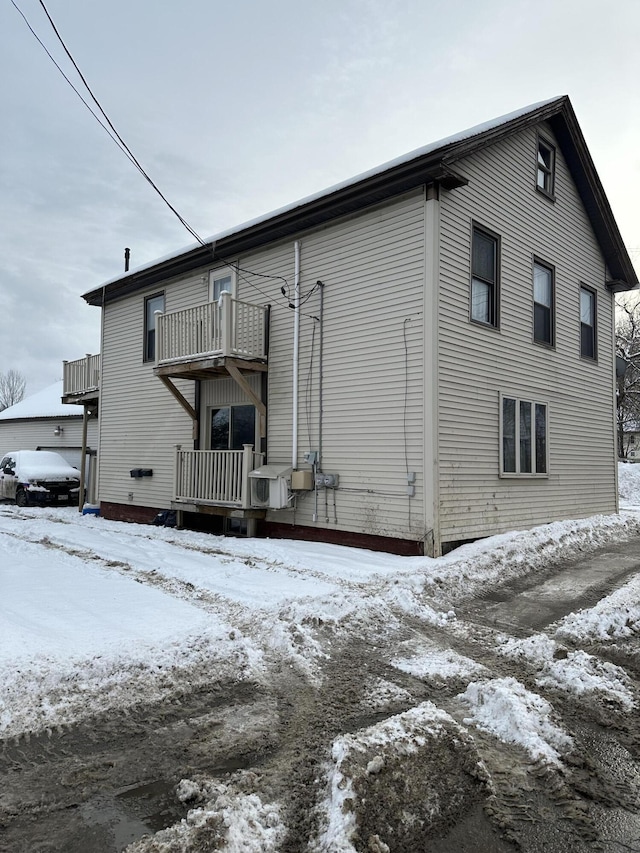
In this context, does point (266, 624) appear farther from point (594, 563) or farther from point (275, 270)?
point (275, 270)

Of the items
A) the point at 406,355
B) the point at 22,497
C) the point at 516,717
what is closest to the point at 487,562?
the point at 406,355

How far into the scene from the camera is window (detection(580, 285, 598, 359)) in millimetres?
13383

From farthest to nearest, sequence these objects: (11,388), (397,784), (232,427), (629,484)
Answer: (11,388) < (629,484) < (232,427) < (397,784)

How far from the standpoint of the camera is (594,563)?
29.6 ft

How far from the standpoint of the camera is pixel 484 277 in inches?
410

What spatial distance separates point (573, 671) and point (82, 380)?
51.5 ft

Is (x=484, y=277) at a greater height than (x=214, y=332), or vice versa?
(x=484, y=277)

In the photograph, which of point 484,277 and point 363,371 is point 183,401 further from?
Answer: point 484,277

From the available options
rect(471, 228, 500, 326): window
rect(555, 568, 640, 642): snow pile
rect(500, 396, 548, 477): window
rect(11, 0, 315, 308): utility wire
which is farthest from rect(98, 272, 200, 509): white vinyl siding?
rect(555, 568, 640, 642): snow pile

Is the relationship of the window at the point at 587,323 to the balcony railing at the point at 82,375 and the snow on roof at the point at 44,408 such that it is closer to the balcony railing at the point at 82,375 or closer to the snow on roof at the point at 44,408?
the balcony railing at the point at 82,375

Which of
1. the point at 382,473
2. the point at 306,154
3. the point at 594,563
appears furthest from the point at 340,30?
the point at 594,563

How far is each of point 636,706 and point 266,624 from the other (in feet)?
9.84

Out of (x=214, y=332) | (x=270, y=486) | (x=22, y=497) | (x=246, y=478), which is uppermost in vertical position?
(x=214, y=332)

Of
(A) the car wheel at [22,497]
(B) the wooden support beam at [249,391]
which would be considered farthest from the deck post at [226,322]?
(A) the car wheel at [22,497]
